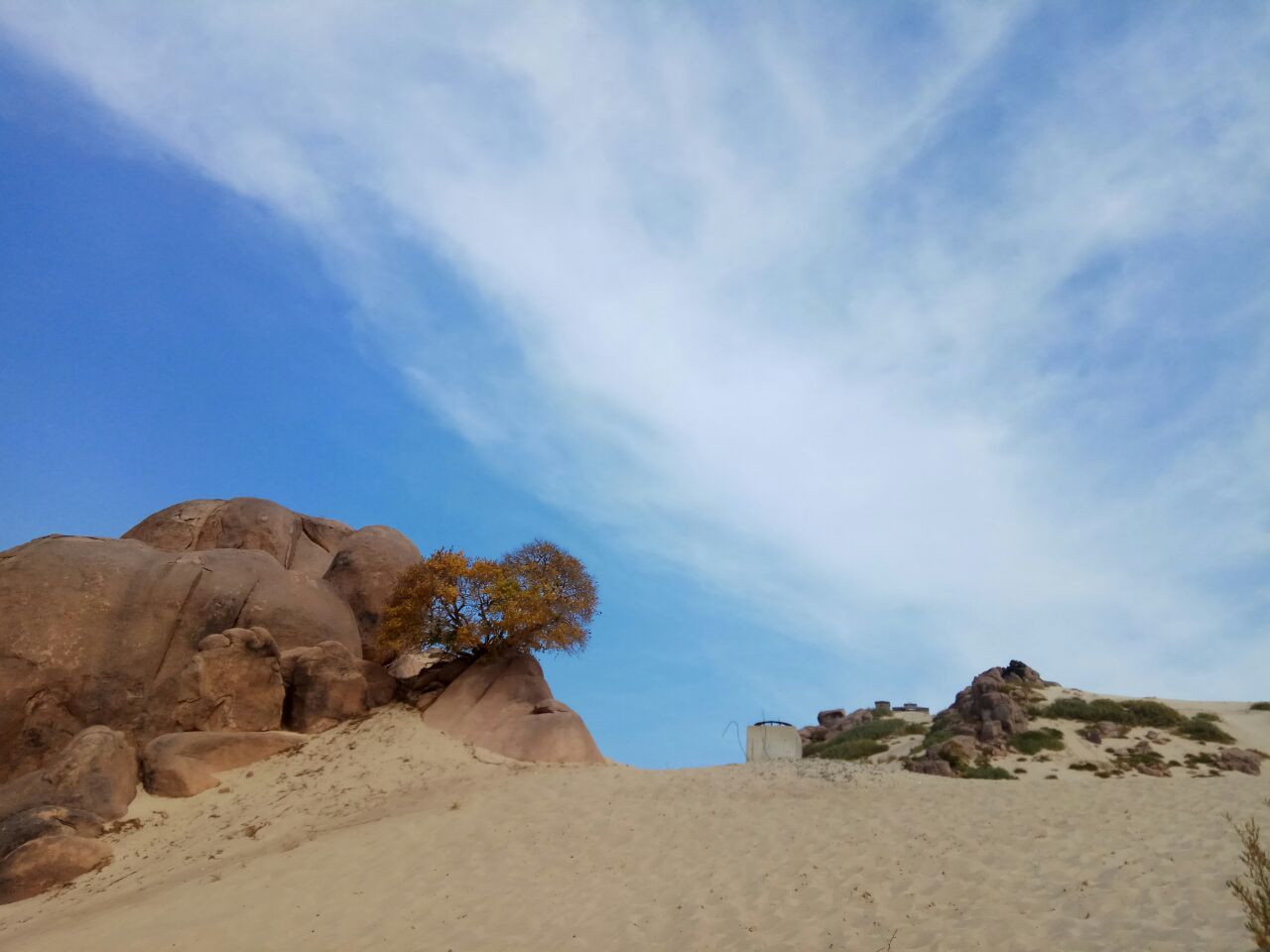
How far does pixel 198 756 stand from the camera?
19484 millimetres

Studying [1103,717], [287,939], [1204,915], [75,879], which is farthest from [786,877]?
[1103,717]

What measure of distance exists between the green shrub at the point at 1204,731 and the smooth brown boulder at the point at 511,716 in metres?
22.8

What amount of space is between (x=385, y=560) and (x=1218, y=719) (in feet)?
99.3

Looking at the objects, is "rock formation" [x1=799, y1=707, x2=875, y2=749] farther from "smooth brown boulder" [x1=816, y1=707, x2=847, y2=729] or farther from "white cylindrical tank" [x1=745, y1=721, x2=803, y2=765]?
"white cylindrical tank" [x1=745, y1=721, x2=803, y2=765]

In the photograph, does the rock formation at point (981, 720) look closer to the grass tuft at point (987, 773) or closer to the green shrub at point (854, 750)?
the grass tuft at point (987, 773)

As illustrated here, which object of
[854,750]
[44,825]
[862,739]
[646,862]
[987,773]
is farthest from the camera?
[862,739]

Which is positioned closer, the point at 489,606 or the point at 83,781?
the point at 83,781

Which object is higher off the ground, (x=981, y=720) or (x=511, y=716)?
(x=981, y=720)

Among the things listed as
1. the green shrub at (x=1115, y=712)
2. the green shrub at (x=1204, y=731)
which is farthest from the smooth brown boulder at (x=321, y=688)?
the green shrub at (x=1204, y=731)

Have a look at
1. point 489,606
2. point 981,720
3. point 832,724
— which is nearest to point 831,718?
point 832,724

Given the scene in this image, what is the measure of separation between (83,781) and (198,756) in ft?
7.09

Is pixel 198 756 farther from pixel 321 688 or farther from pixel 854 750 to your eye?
pixel 854 750

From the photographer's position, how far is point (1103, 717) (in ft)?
108

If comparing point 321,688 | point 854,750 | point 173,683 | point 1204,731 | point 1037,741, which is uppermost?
point 1204,731
